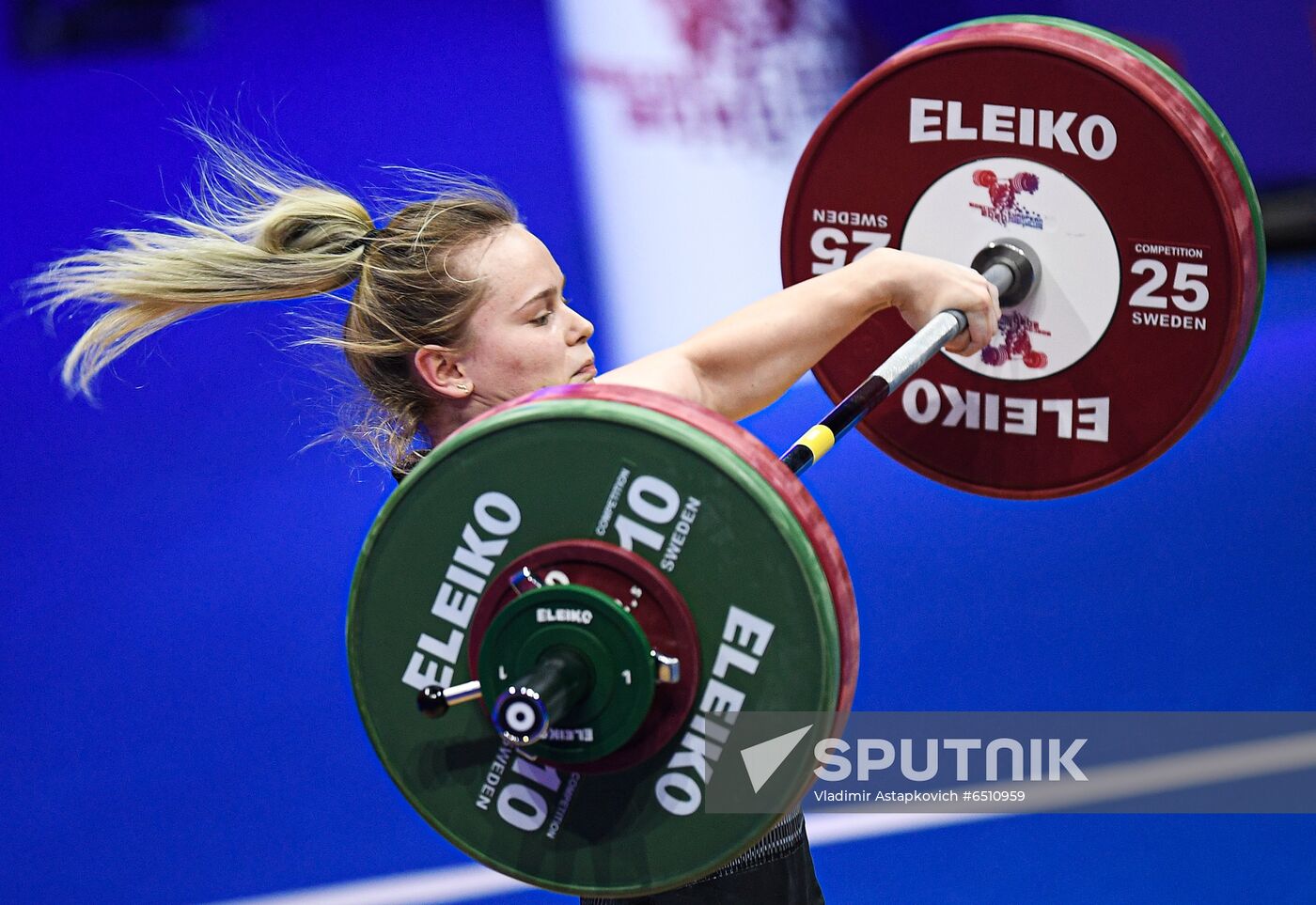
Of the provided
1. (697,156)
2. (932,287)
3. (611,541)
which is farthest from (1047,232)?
(697,156)

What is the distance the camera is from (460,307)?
1.89 metres

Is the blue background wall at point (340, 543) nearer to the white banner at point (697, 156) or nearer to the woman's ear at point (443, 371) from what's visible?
the white banner at point (697, 156)

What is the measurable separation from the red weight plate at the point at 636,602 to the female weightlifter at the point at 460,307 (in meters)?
0.32

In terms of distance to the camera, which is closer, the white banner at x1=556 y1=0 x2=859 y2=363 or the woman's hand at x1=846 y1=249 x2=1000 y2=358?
the woman's hand at x1=846 y1=249 x2=1000 y2=358

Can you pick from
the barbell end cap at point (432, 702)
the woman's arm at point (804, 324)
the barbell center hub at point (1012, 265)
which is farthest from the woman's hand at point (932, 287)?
the barbell end cap at point (432, 702)

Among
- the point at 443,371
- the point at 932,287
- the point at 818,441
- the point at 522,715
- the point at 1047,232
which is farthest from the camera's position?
the point at 1047,232

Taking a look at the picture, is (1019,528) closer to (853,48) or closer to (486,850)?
(853,48)

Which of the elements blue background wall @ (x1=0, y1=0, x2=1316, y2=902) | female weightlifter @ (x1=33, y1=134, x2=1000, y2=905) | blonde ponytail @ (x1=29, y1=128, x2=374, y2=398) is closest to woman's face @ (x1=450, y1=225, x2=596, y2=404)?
female weightlifter @ (x1=33, y1=134, x2=1000, y2=905)

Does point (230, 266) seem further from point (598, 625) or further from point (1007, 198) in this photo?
point (1007, 198)

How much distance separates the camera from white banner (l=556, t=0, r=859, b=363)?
445 centimetres

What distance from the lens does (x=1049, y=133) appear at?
7.16 ft

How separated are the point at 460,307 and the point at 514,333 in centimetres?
7

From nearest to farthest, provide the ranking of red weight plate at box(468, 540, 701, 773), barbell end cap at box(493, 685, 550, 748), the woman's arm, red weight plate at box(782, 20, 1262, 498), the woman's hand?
barbell end cap at box(493, 685, 550, 748), red weight plate at box(468, 540, 701, 773), the woman's arm, the woman's hand, red weight plate at box(782, 20, 1262, 498)

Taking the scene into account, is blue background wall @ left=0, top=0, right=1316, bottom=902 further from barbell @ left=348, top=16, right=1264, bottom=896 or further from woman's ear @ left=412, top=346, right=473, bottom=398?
barbell @ left=348, top=16, right=1264, bottom=896
